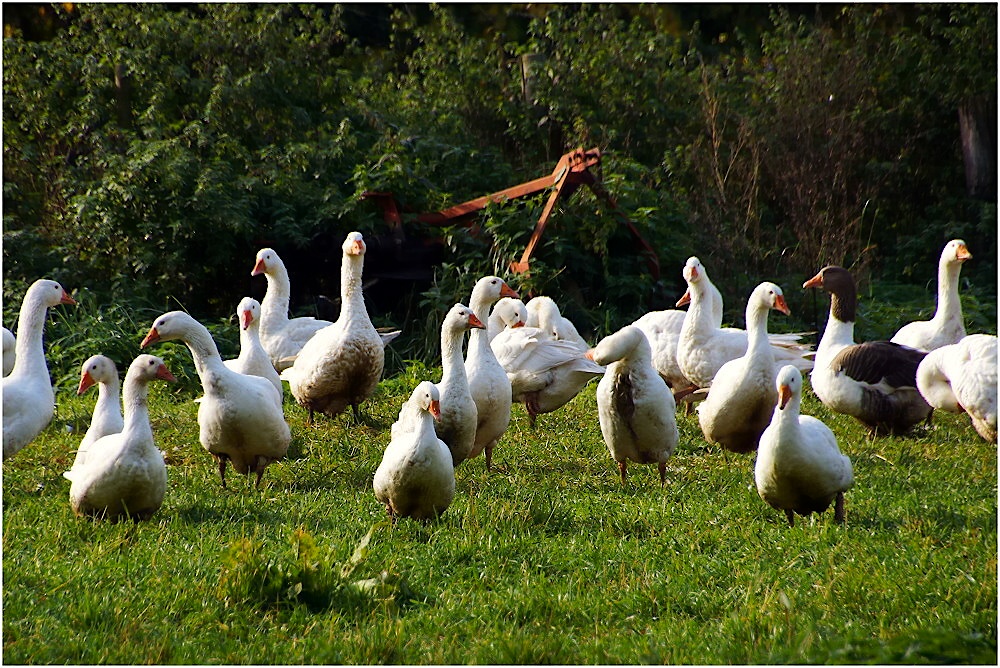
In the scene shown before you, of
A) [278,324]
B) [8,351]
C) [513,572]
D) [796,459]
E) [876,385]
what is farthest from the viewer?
[278,324]

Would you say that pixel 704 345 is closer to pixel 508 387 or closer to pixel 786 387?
pixel 508 387

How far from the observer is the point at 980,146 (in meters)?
15.7

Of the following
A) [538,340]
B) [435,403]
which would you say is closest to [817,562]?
[435,403]

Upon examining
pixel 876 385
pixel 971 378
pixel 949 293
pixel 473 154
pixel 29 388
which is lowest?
pixel 876 385

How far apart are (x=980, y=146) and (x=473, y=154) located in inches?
309

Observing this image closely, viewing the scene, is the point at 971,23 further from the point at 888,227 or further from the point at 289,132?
the point at 289,132

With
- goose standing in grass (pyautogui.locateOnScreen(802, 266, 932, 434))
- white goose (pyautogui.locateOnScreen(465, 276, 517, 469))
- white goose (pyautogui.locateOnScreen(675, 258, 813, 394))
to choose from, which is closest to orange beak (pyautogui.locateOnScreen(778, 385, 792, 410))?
white goose (pyautogui.locateOnScreen(465, 276, 517, 469))

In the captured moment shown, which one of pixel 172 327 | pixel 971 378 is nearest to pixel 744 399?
pixel 971 378

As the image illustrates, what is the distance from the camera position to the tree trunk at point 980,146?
1557cm

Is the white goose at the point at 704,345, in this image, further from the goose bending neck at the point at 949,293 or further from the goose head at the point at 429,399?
the goose head at the point at 429,399

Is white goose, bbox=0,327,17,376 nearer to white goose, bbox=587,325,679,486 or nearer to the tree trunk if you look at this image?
A: white goose, bbox=587,325,679,486

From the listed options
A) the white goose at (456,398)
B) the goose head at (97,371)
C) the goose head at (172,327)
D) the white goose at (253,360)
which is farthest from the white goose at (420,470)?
the white goose at (253,360)

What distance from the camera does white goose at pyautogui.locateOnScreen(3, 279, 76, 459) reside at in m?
5.90

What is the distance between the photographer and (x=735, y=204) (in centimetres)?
1308
